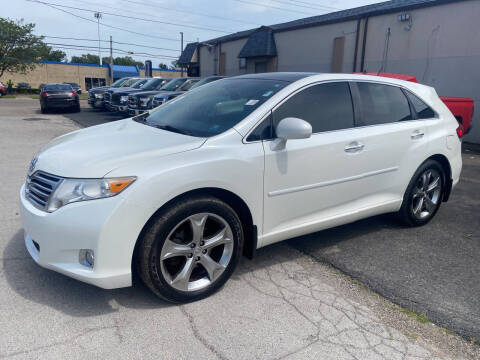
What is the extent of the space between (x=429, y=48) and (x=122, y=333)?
14592 millimetres

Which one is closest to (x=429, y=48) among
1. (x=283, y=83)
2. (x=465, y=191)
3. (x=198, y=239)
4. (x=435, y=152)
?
(x=465, y=191)

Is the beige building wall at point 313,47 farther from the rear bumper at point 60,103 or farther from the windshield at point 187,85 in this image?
the rear bumper at point 60,103

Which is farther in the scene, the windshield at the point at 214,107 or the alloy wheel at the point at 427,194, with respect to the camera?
the alloy wheel at the point at 427,194

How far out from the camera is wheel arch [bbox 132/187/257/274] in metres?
2.67

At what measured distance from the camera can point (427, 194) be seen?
4.56 m

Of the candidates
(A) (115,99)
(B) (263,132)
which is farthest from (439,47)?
(B) (263,132)

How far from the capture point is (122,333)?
8.37 feet

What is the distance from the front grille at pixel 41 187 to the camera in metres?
2.70

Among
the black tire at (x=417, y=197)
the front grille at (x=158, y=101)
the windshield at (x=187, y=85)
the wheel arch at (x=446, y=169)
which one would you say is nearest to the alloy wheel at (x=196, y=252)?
the black tire at (x=417, y=197)

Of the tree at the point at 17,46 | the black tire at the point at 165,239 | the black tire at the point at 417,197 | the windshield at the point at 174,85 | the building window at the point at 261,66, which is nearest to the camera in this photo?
the black tire at the point at 165,239

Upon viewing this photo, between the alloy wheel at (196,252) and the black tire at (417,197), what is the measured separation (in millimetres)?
2323

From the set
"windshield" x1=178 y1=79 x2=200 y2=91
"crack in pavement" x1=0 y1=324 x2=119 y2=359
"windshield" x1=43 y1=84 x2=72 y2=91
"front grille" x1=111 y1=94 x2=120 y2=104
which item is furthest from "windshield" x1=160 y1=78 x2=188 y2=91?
"crack in pavement" x1=0 y1=324 x2=119 y2=359

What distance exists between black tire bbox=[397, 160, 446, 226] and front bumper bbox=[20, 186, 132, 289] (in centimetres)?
311

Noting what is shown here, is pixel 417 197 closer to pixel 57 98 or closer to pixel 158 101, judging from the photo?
pixel 158 101
